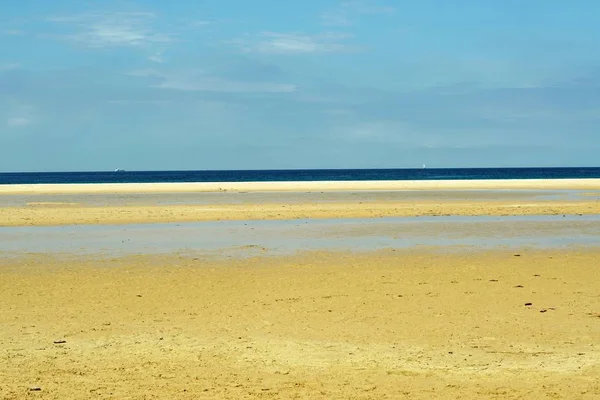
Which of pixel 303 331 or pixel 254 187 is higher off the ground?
pixel 254 187

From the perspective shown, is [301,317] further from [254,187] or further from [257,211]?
[254,187]

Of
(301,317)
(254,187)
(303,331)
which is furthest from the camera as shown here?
(254,187)

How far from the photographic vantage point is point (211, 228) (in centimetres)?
2606

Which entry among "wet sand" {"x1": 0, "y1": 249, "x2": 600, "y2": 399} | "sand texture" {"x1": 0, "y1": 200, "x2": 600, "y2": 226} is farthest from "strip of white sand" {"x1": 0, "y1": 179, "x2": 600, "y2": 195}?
"wet sand" {"x1": 0, "y1": 249, "x2": 600, "y2": 399}

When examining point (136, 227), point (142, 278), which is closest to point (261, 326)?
point (142, 278)

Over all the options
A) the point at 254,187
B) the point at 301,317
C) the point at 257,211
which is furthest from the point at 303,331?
the point at 254,187

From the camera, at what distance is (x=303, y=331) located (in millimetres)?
9938

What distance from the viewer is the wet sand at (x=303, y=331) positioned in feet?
24.9

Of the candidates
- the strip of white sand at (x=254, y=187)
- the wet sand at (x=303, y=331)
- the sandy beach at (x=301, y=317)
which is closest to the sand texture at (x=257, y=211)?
the sandy beach at (x=301, y=317)

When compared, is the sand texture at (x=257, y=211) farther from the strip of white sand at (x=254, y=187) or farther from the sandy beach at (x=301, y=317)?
the strip of white sand at (x=254, y=187)

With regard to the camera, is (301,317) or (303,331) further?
(301,317)

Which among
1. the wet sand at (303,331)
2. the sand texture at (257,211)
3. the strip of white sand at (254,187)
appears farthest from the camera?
the strip of white sand at (254,187)

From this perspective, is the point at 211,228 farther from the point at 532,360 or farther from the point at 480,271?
the point at 532,360

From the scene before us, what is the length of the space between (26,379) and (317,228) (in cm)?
1827
